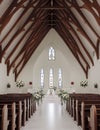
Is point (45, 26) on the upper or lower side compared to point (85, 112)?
upper

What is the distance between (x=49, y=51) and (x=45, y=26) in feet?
17.1

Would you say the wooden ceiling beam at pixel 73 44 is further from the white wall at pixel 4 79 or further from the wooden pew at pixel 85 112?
the wooden pew at pixel 85 112

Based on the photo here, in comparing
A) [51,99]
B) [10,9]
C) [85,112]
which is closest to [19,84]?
[51,99]

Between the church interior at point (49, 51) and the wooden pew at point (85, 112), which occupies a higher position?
the church interior at point (49, 51)

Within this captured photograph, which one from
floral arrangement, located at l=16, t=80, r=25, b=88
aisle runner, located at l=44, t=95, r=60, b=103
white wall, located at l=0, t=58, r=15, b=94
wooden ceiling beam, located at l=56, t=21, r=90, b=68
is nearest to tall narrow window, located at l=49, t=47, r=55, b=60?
A: wooden ceiling beam, located at l=56, t=21, r=90, b=68

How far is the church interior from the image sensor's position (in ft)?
53.1

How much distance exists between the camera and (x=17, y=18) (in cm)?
1622

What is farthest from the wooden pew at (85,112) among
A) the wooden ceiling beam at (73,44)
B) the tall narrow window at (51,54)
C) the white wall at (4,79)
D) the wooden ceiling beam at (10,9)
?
the tall narrow window at (51,54)

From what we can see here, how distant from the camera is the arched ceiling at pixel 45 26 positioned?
14.0m

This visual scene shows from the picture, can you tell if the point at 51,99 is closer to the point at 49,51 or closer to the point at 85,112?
the point at 49,51

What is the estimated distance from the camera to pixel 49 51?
90.6ft

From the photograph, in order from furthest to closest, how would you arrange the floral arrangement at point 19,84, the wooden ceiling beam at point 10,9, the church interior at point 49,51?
1. the floral arrangement at point 19,84
2. the church interior at point 49,51
3. the wooden ceiling beam at point 10,9

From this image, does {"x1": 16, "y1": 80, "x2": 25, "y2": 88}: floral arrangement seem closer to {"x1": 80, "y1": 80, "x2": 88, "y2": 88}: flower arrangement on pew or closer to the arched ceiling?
the arched ceiling

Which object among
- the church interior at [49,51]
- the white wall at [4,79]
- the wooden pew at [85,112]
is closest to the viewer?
the wooden pew at [85,112]
